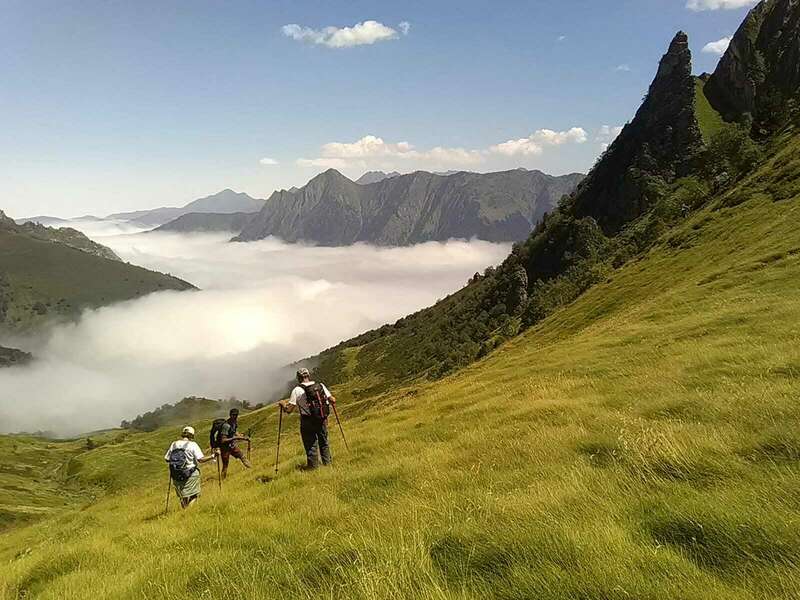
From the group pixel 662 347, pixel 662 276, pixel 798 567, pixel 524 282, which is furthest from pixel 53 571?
pixel 524 282

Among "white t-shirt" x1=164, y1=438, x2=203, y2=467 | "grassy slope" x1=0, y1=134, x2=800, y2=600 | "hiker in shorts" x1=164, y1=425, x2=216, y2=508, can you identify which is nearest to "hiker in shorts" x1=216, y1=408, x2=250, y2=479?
"grassy slope" x1=0, y1=134, x2=800, y2=600

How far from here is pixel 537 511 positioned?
6766mm

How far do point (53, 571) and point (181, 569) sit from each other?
3963mm

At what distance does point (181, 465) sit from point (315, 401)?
4307 millimetres

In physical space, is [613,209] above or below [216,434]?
above

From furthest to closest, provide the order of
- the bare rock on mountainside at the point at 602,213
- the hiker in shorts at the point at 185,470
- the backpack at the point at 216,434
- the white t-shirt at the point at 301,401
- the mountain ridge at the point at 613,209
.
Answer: the bare rock on mountainside at the point at 602,213 → the mountain ridge at the point at 613,209 → the backpack at the point at 216,434 → the hiker in shorts at the point at 185,470 → the white t-shirt at the point at 301,401

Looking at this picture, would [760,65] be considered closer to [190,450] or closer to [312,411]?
[312,411]

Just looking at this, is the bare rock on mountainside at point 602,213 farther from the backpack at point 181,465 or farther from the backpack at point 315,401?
the backpack at point 181,465

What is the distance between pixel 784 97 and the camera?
129 m

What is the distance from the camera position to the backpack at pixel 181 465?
1541 cm

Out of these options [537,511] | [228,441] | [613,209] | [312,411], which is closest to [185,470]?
[312,411]

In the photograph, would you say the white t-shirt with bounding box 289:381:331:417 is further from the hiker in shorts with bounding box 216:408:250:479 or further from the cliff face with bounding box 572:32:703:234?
the cliff face with bounding box 572:32:703:234

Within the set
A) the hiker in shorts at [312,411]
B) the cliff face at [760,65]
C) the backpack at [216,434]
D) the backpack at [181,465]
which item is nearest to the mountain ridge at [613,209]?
the cliff face at [760,65]

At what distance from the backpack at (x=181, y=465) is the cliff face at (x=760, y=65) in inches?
5928
